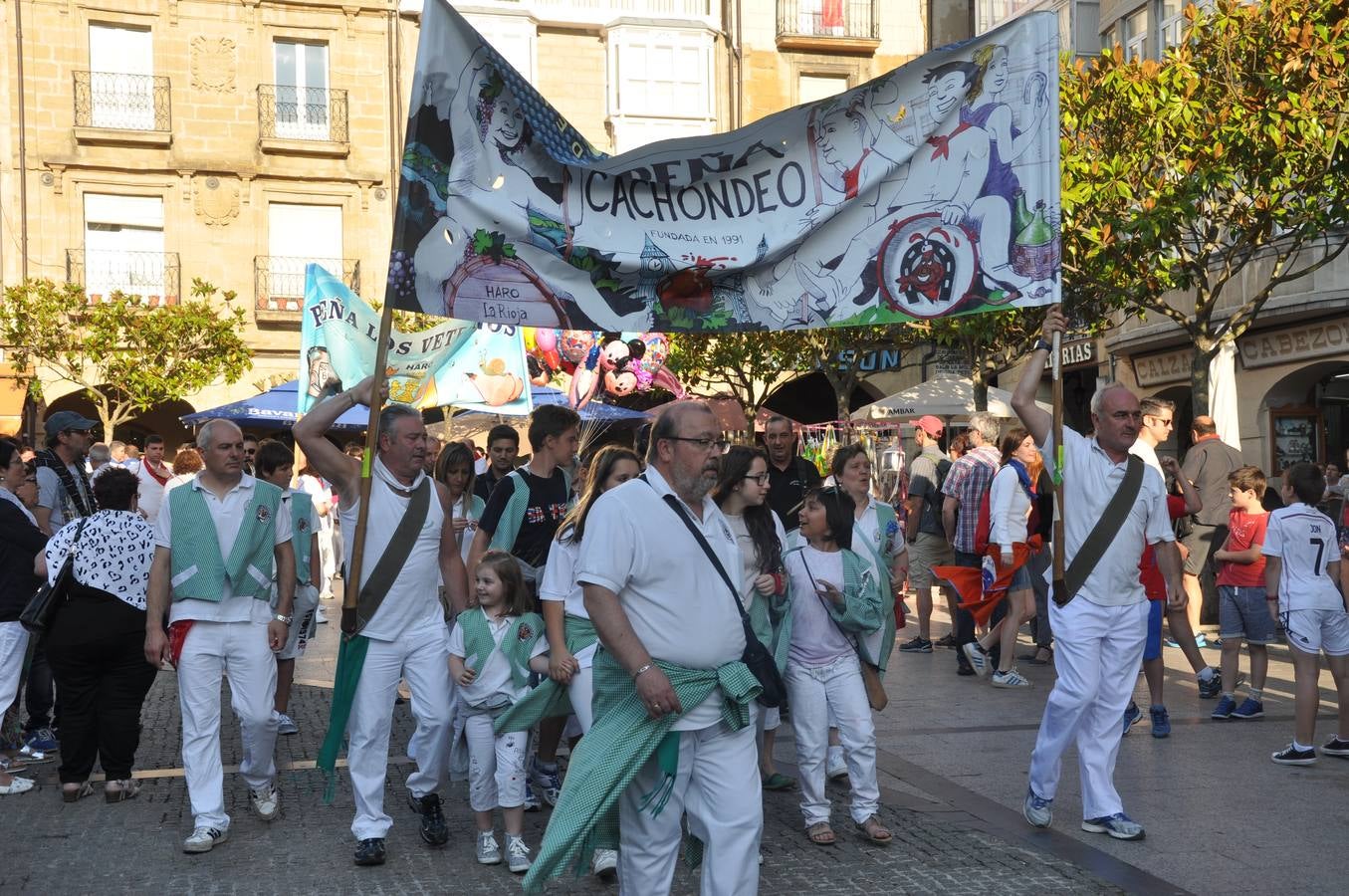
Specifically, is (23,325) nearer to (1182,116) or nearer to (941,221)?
(1182,116)

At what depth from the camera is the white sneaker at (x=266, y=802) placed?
7.21m

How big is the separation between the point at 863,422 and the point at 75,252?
17.2 metres

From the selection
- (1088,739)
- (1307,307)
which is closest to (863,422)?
(1307,307)

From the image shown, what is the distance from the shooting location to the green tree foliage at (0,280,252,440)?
95.8ft

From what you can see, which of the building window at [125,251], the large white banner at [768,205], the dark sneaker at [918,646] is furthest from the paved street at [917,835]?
the building window at [125,251]

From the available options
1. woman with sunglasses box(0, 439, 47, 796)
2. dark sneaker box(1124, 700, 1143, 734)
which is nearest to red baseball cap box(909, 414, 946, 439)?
dark sneaker box(1124, 700, 1143, 734)

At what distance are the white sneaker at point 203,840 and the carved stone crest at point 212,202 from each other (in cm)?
2770

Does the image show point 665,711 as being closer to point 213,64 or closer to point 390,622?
point 390,622

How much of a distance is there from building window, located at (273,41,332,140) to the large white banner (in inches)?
1099

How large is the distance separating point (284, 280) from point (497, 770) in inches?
1100

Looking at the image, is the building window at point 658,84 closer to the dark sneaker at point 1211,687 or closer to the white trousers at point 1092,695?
the dark sneaker at point 1211,687

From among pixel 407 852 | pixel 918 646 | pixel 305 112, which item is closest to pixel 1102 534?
pixel 407 852

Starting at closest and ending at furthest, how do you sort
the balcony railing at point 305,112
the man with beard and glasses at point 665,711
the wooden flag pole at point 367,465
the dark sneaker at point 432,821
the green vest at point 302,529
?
the man with beard and glasses at point 665,711 < the wooden flag pole at point 367,465 < the dark sneaker at point 432,821 < the green vest at point 302,529 < the balcony railing at point 305,112

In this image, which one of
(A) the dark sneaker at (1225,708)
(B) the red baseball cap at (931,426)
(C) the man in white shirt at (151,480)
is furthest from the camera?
(B) the red baseball cap at (931,426)
